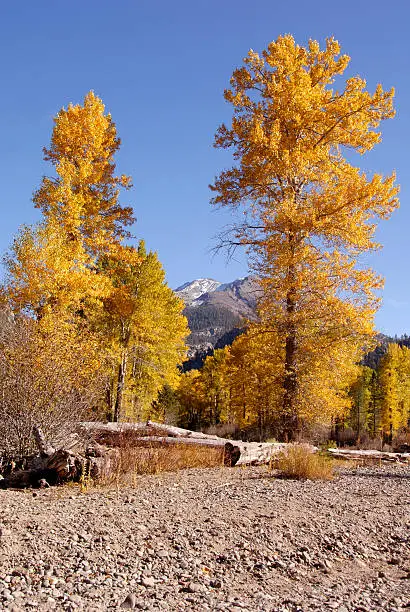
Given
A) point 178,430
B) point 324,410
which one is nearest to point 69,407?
point 178,430

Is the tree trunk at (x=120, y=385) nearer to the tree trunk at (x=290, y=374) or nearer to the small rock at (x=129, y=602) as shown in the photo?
the tree trunk at (x=290, y=374)

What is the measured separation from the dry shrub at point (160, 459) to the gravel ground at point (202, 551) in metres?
1.27

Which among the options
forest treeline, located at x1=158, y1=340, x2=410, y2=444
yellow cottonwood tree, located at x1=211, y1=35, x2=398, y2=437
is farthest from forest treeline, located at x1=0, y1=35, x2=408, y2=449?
forest treeline, located at x1=158, y1=340, x2=410, y2=444

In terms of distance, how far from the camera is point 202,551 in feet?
12.2

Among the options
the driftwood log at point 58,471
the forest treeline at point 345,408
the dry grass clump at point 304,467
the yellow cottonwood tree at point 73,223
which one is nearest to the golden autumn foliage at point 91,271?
the yellow cottonwood tree at point 73,223

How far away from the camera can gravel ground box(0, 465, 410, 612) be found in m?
2.95

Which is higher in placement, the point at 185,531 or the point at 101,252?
the point at 101,252

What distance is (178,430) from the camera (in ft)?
35.0

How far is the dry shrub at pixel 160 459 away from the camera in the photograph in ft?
23.7

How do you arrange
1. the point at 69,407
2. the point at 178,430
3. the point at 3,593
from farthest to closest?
the point at 178,430 → the point at 69,407 → the point at 3,593

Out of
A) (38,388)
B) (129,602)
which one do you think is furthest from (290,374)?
(129,602)

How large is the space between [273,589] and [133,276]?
16696 mm

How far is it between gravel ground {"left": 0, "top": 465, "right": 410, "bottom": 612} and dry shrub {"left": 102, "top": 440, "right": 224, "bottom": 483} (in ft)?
4.15

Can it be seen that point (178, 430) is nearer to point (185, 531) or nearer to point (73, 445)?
point (73, 445)
